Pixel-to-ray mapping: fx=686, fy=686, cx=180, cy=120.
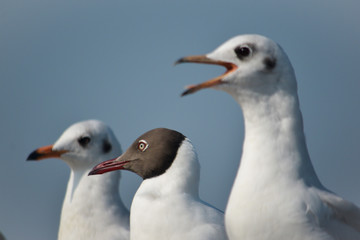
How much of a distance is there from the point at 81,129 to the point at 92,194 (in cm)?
92

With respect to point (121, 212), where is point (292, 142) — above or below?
above

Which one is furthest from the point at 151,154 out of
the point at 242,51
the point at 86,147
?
the point at 86,147

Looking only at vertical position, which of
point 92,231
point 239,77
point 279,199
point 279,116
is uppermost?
point 239,77

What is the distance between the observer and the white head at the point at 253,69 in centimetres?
467

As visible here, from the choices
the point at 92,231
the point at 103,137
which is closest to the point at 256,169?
the point at 92,231

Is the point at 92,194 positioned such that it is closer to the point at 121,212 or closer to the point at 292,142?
the point at 121,212

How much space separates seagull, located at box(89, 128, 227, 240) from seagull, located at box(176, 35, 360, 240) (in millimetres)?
845

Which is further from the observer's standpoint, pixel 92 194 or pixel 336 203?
pixel 92 194

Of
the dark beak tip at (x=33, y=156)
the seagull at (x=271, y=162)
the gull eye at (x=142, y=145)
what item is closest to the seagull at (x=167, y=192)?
the gull eye at (x=142, y=145)

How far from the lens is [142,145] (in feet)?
20.2

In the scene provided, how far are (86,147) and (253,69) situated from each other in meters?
3.54

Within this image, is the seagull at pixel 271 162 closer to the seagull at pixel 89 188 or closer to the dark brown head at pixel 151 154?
the dark brown head at pixel 151 154

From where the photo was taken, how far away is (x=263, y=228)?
438 centimetres

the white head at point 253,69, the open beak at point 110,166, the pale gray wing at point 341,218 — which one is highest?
the white head at point 253,69
